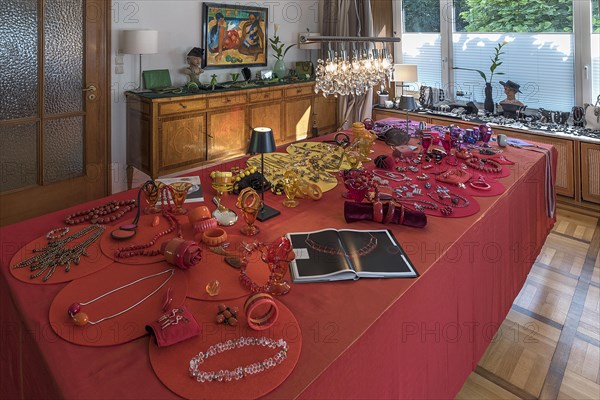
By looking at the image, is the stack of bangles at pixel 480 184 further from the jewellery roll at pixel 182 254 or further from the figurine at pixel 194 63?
the figurine at pixel 194 63

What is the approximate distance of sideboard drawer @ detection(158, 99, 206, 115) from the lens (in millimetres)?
3730

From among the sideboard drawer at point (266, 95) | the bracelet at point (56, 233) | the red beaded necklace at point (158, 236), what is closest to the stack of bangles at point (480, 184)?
the red beaded necklace at point (158, 236)

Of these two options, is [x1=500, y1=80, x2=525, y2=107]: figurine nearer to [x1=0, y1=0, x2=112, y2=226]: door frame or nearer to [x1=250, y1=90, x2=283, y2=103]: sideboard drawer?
[x1=250, y1=90, x2=283, y2=103]: sideboard drawer

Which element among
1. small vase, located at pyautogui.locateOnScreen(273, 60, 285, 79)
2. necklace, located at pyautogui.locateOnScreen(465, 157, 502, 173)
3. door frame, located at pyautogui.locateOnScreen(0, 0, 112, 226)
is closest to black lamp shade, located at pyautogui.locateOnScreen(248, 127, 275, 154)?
necklace, located at pyautogui.locateOnScreen(465, 157, 502, 173)

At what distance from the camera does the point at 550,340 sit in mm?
2295

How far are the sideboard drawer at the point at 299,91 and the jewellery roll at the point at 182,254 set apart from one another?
3.76 metres

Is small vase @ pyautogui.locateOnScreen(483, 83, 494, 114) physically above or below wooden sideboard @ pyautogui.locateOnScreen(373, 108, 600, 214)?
above

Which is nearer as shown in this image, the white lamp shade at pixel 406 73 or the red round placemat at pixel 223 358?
the red round placemat at pixel 223 358

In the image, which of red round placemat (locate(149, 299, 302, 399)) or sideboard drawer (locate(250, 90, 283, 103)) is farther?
sideboard drawer (locate(250, 90, 283, 103))

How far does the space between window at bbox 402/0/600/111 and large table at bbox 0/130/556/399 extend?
306cm

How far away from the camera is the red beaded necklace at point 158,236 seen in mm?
1472

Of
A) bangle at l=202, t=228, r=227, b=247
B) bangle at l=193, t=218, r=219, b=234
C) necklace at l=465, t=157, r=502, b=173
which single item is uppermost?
necklace at l=465, t=157, r=502, b=173

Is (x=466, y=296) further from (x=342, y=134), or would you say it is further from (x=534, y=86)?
(x=534, y=86)

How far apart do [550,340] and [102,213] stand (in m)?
2.43
